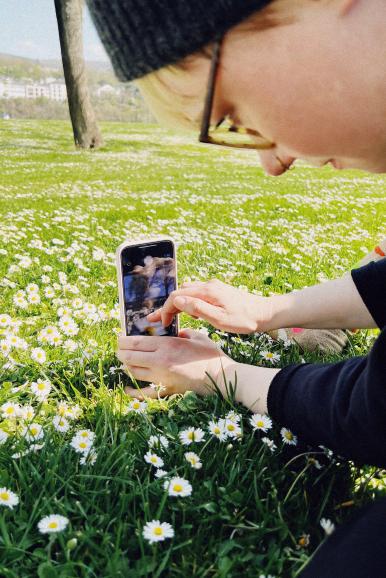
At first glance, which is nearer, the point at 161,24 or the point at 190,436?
the point at 161,24

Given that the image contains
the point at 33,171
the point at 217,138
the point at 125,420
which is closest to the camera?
the point at 217,138

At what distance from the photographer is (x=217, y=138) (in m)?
1.38

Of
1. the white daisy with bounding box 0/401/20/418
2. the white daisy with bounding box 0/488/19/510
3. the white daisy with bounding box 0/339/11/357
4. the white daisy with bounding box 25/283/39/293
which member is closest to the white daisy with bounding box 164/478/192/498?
the white daisy with bounding box 0/488/19/510

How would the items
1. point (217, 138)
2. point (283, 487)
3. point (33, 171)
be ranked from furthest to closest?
point (33, 171) → point (283, 487) → point (217, 138)

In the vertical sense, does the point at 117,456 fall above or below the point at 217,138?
below

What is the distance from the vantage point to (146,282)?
2438 mm

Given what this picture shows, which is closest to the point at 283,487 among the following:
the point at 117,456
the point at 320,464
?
the point at 320,464

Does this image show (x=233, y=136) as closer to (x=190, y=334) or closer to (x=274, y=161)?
(x=274, y=161)

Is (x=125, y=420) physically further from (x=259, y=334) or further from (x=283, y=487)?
(x=259, y=334)

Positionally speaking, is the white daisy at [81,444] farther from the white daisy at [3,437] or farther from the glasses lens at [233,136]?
the glasses lens at [233,136]

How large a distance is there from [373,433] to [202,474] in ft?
1.91

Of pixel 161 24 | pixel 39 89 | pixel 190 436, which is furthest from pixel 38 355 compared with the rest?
pixel 39 89

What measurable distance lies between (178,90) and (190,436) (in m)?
1.14

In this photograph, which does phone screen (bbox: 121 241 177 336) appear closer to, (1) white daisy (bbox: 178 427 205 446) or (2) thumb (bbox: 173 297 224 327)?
(2) thumb (bbox: 173 297 224 327)
